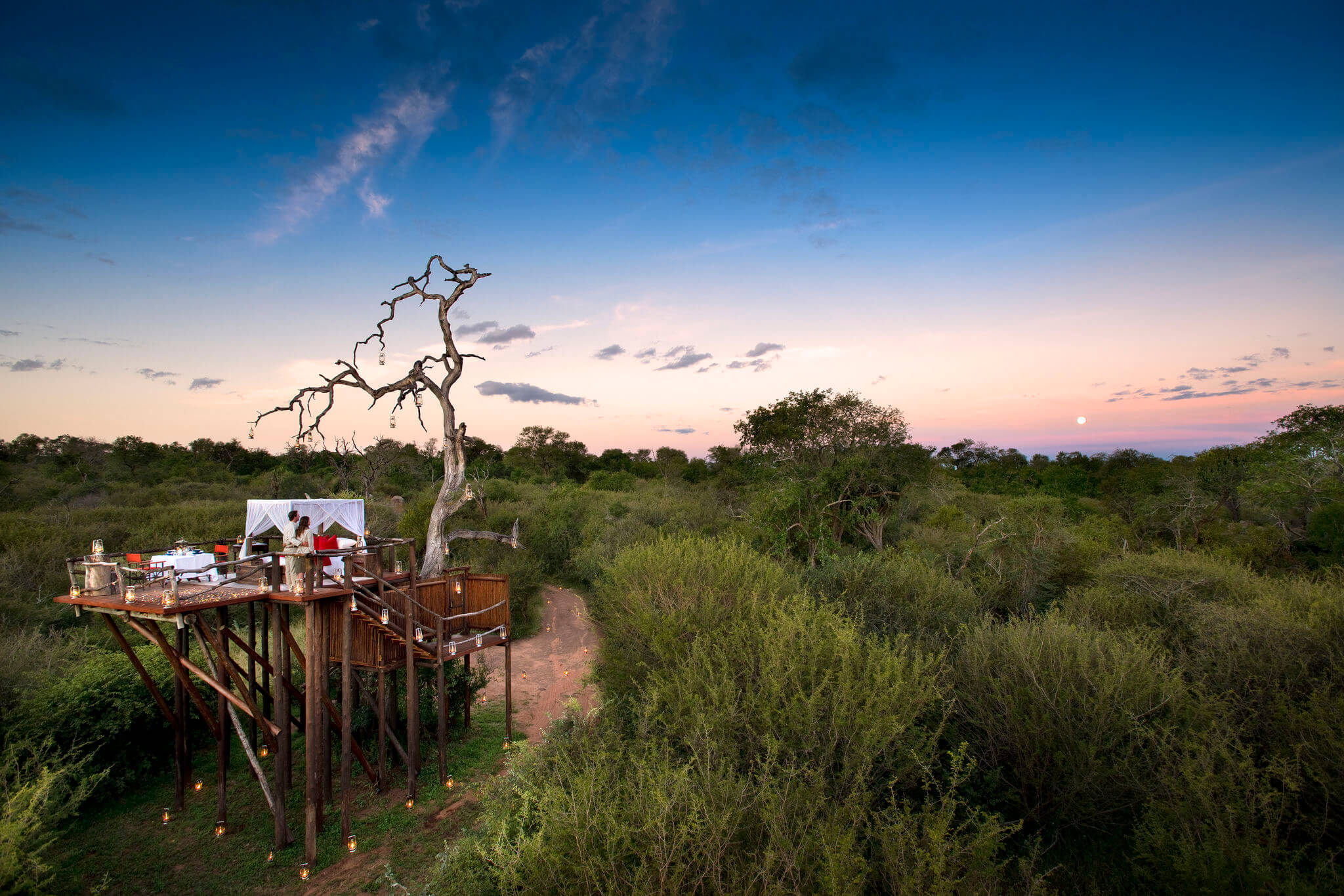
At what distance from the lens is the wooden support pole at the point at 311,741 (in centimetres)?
798

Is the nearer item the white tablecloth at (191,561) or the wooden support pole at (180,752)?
the white tablecloth at (191,561)

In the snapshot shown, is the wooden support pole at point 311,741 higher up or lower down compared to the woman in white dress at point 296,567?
lower down

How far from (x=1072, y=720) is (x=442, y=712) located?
9.53m

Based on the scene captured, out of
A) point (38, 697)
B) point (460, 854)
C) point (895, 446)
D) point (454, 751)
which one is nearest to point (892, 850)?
point (460, 854)

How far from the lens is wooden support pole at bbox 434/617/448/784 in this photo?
10.1 meters

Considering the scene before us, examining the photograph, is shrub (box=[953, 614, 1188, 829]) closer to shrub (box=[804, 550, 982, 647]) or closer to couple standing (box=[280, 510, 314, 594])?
shrub (box=[804, 550, 982, 647])

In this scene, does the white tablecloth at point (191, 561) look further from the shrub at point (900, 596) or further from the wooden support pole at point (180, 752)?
the shrub at point (900, 596)

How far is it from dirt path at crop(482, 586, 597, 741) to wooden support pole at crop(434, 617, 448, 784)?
6.26 feet

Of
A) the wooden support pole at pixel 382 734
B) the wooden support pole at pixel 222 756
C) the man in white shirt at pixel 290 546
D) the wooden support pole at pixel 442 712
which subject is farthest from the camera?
the wooden support pole at pixel 442 712

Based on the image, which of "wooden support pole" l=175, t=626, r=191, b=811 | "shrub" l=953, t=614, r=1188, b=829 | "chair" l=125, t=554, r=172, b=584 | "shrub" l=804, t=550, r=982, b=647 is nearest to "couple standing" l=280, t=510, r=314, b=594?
"chair" l=125, t=554, r=172, b=584

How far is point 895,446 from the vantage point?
2077cm

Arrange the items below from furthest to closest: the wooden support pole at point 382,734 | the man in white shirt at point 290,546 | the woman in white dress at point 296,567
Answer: the wooden support pole at point 382,734 < the man in white shirt at point 290,546 < the woman in white dress at point 296,567

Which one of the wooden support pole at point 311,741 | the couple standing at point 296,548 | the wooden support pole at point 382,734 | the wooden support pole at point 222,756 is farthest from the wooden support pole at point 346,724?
the wooden support pole at point 222,756

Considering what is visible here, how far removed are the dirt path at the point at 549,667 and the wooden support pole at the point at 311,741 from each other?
3.81 metres
